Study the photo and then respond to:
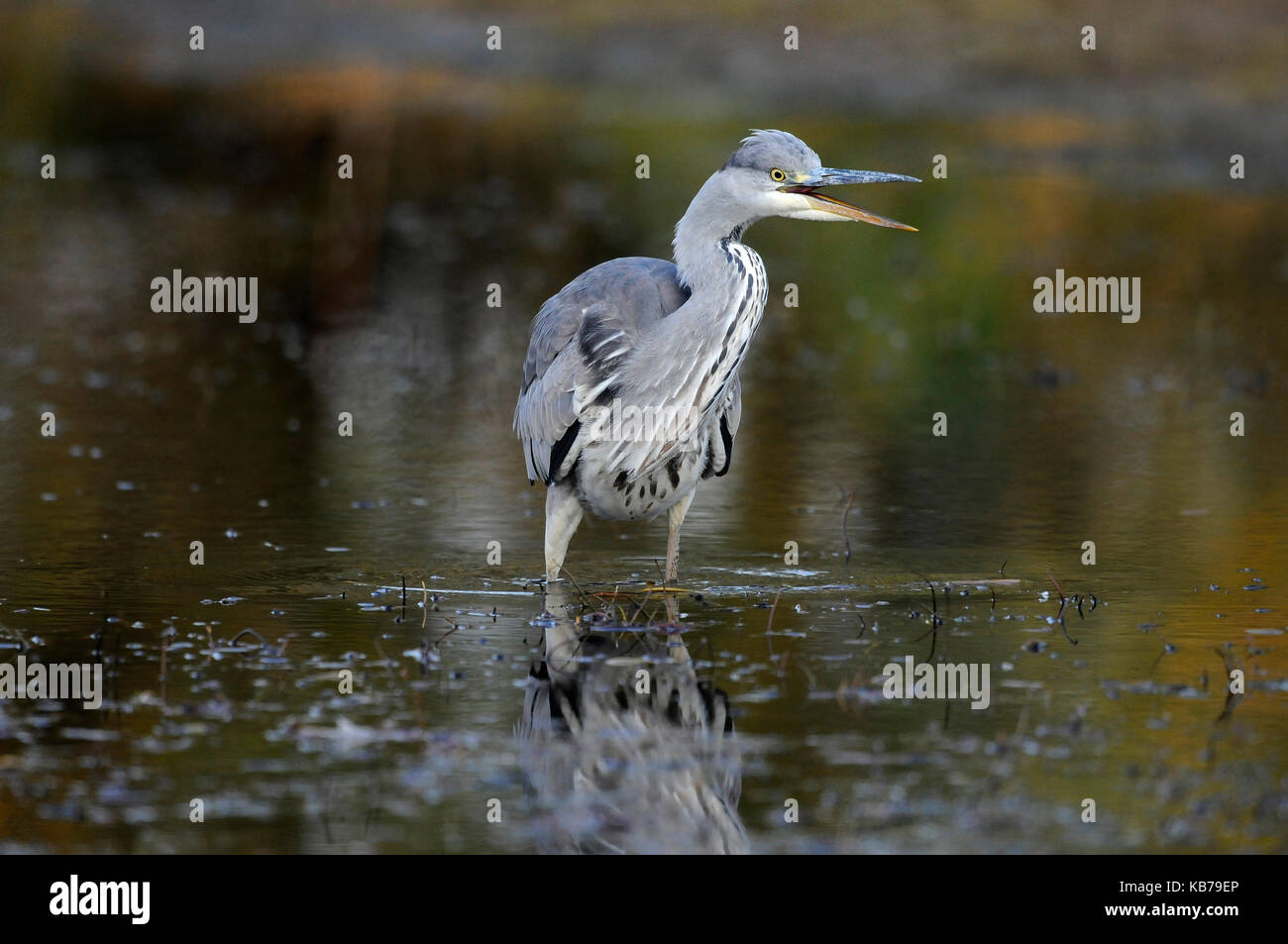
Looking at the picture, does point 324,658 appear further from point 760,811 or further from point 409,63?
point 409,63

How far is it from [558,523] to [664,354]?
3.51 ft

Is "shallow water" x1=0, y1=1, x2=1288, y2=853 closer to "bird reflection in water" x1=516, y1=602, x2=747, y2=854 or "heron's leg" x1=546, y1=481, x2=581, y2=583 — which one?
"bird reflection in water" x1=516, y1=602, x2=747, y2=854

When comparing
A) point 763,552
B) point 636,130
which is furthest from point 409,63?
point 763,552

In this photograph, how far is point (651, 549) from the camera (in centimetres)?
1111

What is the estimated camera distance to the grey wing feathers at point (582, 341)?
31.9 ft

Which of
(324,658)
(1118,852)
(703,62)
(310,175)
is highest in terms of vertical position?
(703,62)

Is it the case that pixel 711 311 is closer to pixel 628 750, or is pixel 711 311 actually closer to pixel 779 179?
pixel 779 179

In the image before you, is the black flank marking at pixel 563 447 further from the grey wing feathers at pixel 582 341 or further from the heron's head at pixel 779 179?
the heron's head at pixel 779 179

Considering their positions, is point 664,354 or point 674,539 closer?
point 664,354

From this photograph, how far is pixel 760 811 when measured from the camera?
22.1 feet

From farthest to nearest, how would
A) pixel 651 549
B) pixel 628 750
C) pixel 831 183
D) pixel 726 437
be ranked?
pixel 651 549, pixel 726 437, pixel 831 183, pixel 628 750

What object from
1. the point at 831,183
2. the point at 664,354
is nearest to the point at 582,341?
the point at 664,354
